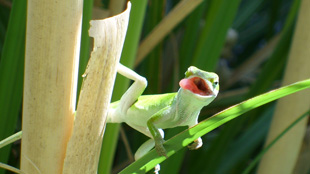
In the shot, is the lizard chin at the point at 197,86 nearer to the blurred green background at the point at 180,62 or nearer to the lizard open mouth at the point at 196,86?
the lizard open mouth at the point at 196,86

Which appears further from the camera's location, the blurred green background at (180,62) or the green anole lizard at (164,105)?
the blurred green background at (180,62)

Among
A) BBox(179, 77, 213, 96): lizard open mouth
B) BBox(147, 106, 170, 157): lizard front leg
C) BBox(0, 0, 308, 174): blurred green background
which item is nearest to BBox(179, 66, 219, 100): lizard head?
BBox(179, 77, 213, 96): lizard open mouth

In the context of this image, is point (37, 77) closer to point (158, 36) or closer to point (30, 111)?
point (30, 111)

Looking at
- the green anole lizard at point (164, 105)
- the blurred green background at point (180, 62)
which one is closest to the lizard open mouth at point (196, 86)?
the green anole lizard at point (164, 105)

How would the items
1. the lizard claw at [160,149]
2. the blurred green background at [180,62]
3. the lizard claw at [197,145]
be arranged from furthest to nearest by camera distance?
the blurred green background at [180,62]
the lizard claw at [197,145]
the lizard claw at [160,149]

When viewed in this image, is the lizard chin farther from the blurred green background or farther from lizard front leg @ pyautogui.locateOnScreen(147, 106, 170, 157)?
the blurred green background

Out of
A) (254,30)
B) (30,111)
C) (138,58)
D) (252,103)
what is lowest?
(252,103)

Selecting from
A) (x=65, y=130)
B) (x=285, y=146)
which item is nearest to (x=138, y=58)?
(x=285, y=146)
